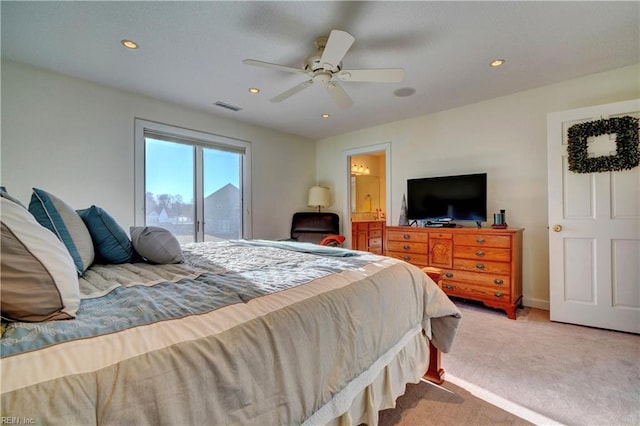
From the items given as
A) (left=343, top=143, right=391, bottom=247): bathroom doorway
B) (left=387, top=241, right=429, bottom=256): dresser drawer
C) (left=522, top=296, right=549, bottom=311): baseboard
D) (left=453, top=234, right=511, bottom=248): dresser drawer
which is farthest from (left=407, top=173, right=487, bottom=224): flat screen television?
(left=343, top=143, right=391, bottom=247): bathroom doorway

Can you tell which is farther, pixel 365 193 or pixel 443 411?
pixel 365 193

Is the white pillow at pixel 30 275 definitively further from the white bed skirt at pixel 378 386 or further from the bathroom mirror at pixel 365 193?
the bathroom mirror at pixel 365 193

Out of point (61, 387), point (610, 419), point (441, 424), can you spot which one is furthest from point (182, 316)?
point (610, 419)

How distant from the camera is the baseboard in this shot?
10.2ft

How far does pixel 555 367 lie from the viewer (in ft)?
6.35

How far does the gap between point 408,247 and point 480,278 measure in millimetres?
867

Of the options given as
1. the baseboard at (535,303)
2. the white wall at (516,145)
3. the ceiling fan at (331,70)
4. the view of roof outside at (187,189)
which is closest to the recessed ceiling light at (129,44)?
the ceiling fan at (331,70)

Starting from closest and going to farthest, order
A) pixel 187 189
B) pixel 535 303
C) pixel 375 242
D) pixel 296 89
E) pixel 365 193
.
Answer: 1. pixel 296 89
2. pixel 535 303
3. pixel 187 189
4. pixel 375 242
5. pixel 365 193

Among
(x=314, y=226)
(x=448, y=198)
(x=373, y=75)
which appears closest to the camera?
(x=373, y=75)

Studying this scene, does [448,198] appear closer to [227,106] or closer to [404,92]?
[404,92]

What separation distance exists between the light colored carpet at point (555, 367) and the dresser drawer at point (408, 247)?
951 millimetres

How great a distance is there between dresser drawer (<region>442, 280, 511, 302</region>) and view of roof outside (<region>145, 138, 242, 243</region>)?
3.02 metres

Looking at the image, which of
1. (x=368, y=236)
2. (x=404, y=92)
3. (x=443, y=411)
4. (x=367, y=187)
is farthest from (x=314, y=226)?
(x=443, y=411)

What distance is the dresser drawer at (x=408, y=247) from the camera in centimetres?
346
